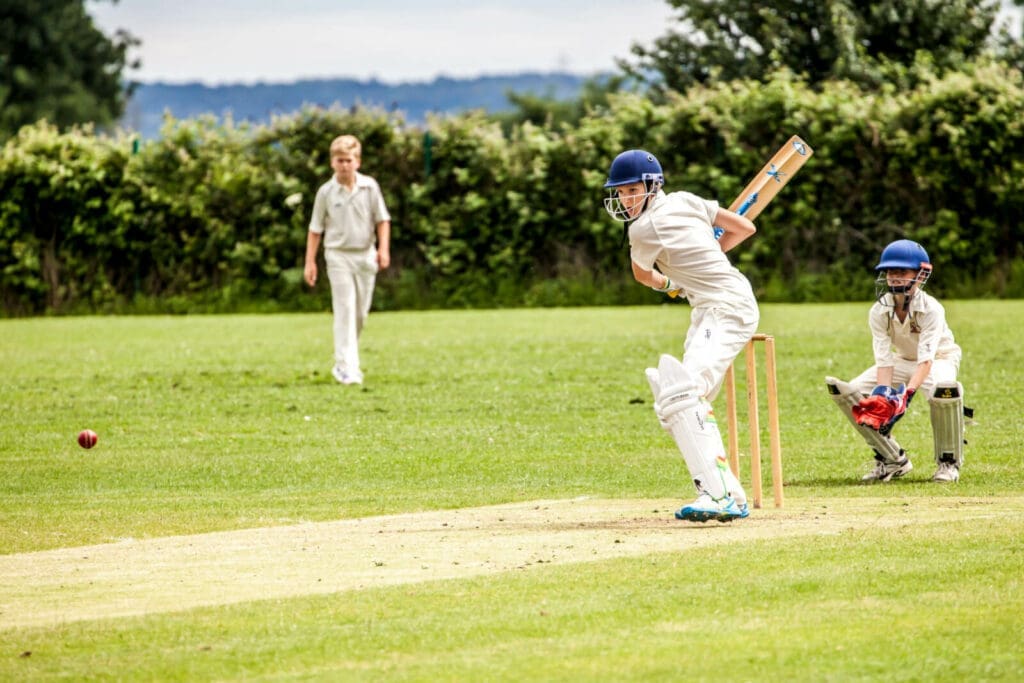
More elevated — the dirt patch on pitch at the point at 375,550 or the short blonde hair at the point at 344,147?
the short blonde hair at the point at 344,147

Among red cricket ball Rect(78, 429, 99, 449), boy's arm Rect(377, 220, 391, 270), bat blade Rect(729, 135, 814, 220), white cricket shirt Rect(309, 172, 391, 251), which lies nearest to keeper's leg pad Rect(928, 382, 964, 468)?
bat blade Rect(729, 135, 814, 220)

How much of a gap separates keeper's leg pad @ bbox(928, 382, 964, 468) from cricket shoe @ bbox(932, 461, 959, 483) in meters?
0.02

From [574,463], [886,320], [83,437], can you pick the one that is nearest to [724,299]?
[886,320]

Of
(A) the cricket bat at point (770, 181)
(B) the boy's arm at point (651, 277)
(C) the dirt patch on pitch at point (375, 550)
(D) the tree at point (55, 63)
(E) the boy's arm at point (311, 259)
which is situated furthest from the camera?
(D) the tree at point (55, 63)

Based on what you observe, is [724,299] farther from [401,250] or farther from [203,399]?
[401,250]

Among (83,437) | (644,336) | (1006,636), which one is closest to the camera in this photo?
(1006,636)

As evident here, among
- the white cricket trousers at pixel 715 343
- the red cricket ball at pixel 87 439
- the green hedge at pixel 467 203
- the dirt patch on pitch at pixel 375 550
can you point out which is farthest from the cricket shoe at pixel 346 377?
the green hedge at pixel 467 203

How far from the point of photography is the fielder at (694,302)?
7.88m

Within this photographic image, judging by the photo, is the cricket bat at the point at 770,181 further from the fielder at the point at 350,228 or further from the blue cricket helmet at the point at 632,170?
the fielder at the point at 350,228

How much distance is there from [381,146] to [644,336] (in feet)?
28.0

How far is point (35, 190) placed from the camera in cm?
2712

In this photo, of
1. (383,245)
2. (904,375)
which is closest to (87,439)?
(383,245)

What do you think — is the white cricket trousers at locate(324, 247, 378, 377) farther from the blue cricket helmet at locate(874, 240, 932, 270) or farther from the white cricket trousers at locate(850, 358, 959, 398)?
the blue cricket helmet at locate(874, 240, 932, 270)

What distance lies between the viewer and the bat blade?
881 centimetres
